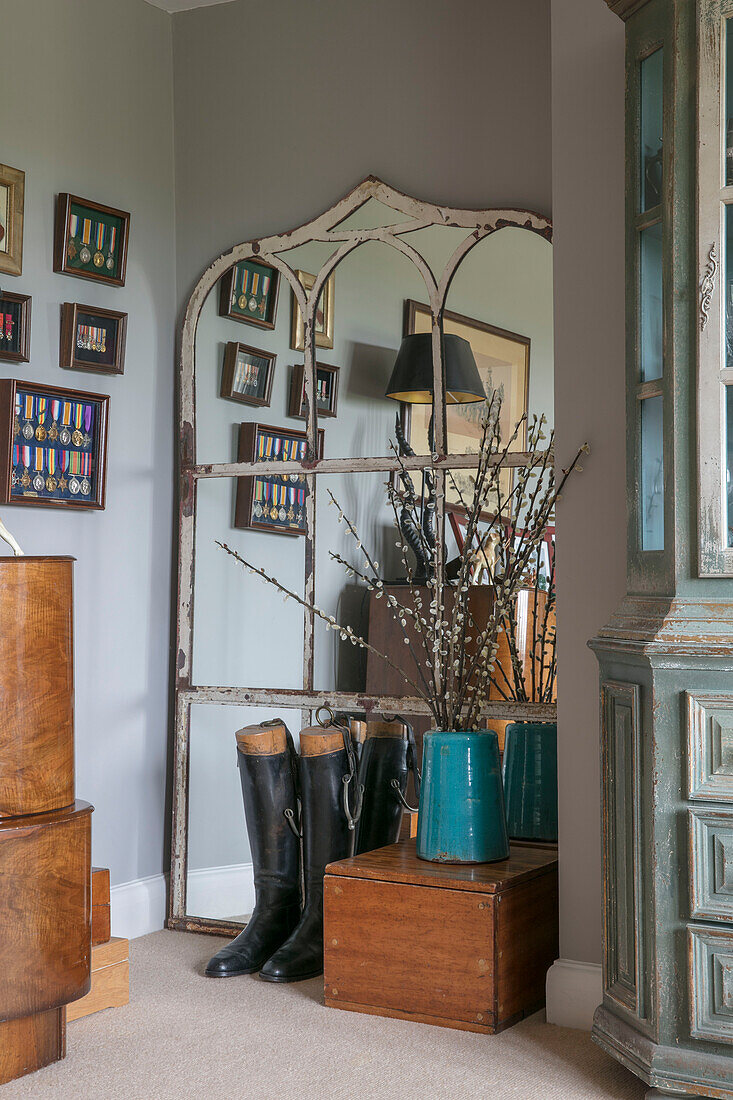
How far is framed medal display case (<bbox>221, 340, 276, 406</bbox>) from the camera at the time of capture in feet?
11.7

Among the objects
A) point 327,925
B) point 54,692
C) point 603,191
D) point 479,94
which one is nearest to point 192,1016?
point 327,925

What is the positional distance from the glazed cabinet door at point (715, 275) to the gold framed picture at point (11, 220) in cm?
183

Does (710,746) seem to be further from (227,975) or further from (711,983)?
(227,975)

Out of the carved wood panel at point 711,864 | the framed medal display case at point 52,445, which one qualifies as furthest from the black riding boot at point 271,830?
the carved wood panel at point 711,864

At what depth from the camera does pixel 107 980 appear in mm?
2812

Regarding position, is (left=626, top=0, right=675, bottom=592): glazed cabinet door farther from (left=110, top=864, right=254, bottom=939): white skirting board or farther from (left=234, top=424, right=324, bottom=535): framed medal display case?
(left=110, top=864, right=254, bottom=939): white skirting board

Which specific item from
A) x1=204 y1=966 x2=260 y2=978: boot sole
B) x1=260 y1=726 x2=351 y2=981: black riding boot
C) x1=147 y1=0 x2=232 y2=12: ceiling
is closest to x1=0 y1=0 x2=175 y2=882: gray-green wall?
x1=147 y1=0 x2=232 y2=12: ceiling

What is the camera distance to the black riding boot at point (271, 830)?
3189 mm

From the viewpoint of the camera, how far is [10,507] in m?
3.16

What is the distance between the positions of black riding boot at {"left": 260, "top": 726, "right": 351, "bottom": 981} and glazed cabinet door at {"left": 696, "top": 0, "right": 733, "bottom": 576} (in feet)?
4.25

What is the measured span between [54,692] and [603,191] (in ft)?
5.54

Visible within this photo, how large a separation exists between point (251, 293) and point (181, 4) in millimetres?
981

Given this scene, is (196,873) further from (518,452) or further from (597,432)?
(597,432)

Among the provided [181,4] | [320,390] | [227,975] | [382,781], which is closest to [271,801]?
[382,781]
